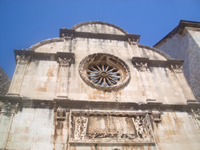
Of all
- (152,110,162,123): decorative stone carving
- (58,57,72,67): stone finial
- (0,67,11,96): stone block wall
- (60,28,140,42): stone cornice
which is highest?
(60,28,140,42): stone cornice

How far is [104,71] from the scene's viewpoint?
35.1 feet

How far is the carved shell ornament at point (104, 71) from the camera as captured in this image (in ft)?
31.7

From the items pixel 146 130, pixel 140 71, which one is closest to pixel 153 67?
pixel 140 71

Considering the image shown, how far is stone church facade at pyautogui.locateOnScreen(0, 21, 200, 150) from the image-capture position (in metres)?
7.39

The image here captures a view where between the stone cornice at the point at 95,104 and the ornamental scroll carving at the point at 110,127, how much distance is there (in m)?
0.33

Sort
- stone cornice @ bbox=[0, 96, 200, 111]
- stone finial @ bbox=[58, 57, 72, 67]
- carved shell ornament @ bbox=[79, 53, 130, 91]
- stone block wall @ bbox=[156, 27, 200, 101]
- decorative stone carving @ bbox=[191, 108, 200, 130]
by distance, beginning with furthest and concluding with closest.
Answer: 1. stone block wall @ bbox=[156, 27, 200, 101]
2. stone finial @ bbox=[58, 57, 72, 67]
3. carved shell ornament @ bbox=[79, 53, 130, 91]
4. decorative stone carving @ bbox=[191, 108, 200, 130]
5. stone cornice @ bbox=[0, 96, 200, 111]

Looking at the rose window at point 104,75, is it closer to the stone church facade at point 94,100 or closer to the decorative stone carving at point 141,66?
the stone church facade at point 94,100

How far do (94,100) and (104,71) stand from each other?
8.25ft

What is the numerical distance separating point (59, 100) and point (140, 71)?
5.15 m

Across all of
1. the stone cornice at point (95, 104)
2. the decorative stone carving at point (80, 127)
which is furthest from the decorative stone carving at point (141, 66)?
the decorative stone carving at point (80, 127)

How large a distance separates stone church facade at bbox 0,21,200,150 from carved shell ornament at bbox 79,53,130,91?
5 cm

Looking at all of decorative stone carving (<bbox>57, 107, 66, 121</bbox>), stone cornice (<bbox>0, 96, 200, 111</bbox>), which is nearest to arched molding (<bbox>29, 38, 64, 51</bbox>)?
stone cornice (<bbox>0, 96, 200, 111</bbox>)

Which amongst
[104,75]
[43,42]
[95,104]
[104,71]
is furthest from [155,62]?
[43,42]

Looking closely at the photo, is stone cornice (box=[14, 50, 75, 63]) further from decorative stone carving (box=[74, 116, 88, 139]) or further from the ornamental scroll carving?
decorative stone carving (box=[74, 116, 88, 139])
